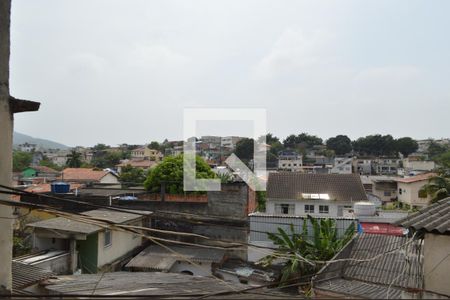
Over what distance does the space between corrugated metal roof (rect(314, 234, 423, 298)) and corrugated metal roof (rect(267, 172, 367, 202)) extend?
A: 57.7 feet

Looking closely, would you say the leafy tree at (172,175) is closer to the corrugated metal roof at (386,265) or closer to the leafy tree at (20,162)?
the corrugated metal roof at (386,265)

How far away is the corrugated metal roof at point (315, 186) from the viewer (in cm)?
2670

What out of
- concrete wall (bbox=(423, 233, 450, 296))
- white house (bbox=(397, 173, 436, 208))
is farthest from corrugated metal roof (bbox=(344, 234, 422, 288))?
white house (bbox=(397, 173, 436, 208))

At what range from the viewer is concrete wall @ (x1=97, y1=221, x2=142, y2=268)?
12.4 m

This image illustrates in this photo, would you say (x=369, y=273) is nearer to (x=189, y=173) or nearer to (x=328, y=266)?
(x=328, y=266)

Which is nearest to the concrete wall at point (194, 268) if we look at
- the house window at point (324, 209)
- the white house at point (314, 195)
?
the white house at point (314, 195)

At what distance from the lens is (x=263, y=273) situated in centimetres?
1469

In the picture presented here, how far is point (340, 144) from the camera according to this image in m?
100

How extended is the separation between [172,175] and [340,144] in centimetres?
8391

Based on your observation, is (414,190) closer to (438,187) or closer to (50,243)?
(438,187)

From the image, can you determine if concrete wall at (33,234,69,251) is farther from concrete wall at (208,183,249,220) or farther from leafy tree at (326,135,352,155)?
leafy tree at (326,135,352,155)

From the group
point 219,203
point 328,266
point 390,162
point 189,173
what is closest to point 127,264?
point 219,203

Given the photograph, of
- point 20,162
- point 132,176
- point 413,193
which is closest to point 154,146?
point 20,162

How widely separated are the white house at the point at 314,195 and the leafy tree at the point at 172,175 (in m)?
5.86
